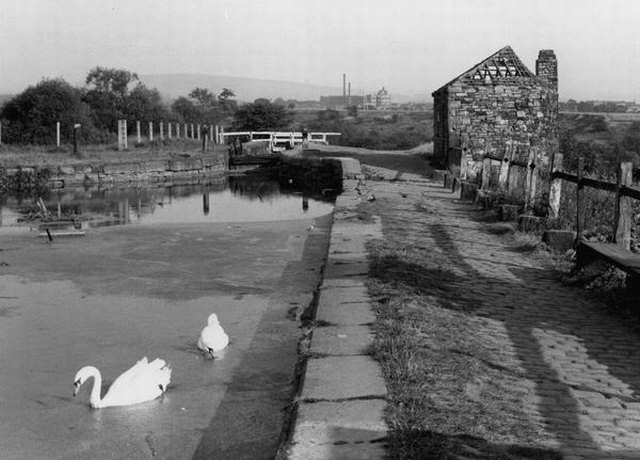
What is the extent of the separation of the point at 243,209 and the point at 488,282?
13.1 meters

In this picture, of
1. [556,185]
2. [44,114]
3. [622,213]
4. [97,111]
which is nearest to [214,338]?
[622,213]

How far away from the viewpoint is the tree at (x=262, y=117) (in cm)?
6122

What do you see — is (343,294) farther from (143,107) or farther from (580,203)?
(143,107)

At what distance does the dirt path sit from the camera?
4164 millimetres

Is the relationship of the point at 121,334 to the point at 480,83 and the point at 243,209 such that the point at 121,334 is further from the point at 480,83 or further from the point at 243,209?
the point at 480,83

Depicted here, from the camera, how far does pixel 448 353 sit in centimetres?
560

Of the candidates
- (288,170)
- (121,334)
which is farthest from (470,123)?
(121,334)

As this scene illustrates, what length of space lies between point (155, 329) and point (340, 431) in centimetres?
368

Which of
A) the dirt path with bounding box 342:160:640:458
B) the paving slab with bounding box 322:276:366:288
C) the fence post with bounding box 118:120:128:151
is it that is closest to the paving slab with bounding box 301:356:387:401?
the dirt path with bounding box 342:160:640:458

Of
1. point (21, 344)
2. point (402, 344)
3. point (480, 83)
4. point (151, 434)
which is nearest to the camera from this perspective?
point (151, 434)

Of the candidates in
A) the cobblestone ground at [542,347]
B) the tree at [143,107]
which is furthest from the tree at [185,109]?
the cobblestone ground at [542,347]

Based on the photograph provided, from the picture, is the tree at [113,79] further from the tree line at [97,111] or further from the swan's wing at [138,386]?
the swan's wing at [138,386]

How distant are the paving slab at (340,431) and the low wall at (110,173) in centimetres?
2360

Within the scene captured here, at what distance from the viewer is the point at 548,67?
28109 millimetres
